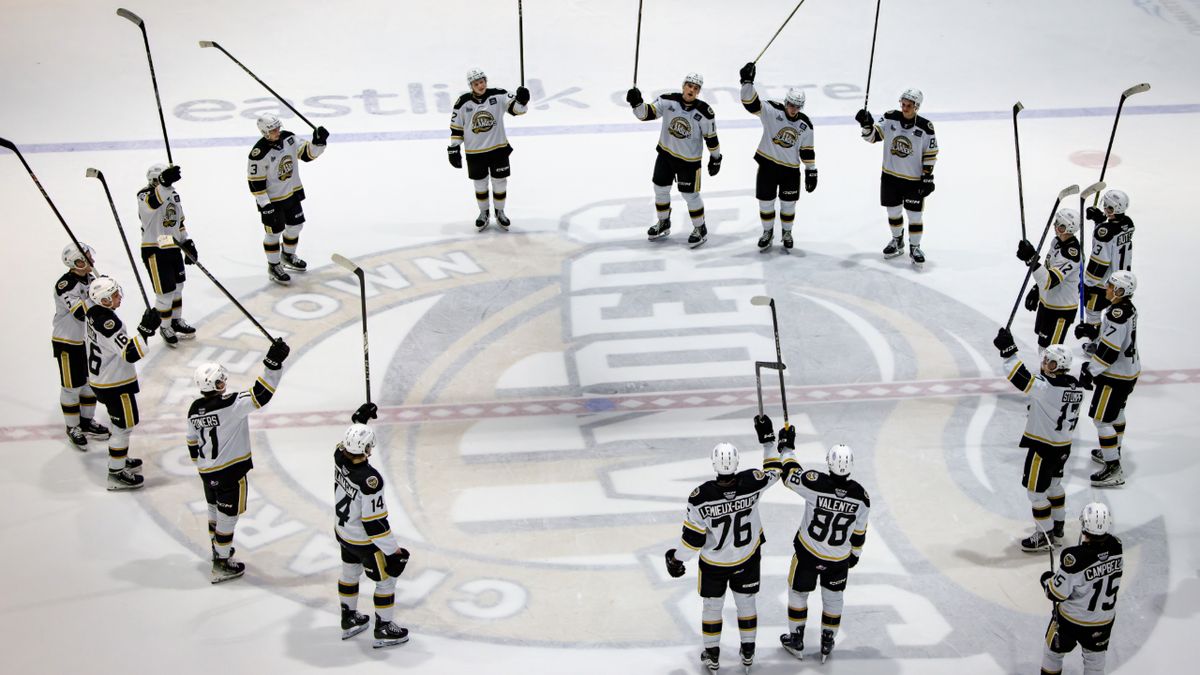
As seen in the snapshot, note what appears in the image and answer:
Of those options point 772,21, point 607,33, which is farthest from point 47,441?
point 772,21

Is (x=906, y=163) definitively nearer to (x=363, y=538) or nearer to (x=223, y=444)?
(x=363, y=538)

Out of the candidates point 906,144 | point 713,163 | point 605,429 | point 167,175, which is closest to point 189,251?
point 167,175

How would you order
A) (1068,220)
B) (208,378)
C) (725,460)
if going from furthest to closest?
(1068,220) < (208,378) < (725,460)

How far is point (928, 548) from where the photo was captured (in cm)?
704

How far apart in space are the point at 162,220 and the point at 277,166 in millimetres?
1078

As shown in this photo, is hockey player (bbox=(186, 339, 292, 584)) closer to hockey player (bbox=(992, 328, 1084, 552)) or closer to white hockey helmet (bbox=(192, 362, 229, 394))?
white hockey helmet (bbox=(192, 362, 229, 394))

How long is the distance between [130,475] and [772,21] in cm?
948

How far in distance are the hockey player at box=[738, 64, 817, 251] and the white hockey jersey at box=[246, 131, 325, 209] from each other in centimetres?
333

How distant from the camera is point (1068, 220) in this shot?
807cm

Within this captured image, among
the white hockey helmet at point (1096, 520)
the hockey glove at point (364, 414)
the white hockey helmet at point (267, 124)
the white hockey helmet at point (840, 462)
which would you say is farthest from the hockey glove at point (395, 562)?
the white hockey helmet at point (267, 124)

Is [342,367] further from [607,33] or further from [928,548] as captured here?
[607,33]

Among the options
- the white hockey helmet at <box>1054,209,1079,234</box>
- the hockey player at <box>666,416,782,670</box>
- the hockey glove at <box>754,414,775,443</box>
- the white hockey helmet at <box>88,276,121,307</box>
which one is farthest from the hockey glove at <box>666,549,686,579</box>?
the white hockey helmet at <box>1054,209,1079,234</box>

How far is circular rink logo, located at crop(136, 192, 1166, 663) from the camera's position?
6.70 metres

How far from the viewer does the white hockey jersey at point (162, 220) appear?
338 inches
